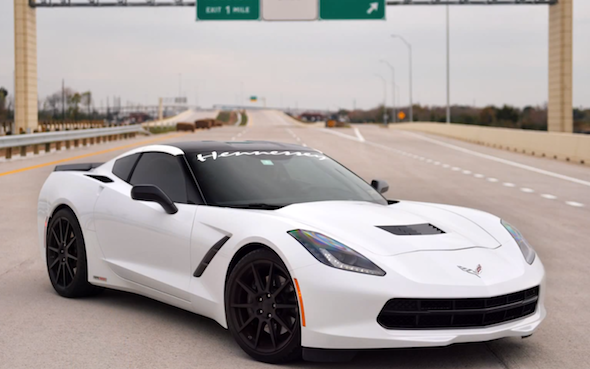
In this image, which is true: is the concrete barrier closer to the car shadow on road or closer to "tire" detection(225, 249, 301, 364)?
the car shadow on road

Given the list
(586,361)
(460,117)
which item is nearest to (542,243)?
(586,361)

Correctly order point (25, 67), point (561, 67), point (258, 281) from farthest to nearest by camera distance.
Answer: point (25, 67) < point (561, 67) < point (258, 281)

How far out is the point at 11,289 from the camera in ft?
24.1

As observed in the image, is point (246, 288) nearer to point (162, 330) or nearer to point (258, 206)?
point (258, 206)

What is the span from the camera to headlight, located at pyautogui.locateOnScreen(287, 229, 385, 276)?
4.71 metres

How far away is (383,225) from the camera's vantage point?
5227 mm

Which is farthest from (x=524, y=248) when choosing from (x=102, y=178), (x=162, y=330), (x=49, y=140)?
(x=49, y=140)

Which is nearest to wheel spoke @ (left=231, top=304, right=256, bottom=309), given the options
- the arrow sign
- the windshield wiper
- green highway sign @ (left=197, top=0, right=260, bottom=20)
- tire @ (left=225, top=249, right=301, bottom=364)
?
tire @ (left=225, top=249, right=301, bottom=364)

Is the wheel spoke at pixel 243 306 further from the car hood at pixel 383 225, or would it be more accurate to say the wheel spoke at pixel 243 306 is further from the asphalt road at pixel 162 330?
the car hood at pixel 383 225

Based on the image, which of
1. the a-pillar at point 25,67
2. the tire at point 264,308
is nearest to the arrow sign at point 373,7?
the a-pillar at point 25,67

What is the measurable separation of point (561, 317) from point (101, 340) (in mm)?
3333

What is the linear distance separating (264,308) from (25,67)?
144 feet

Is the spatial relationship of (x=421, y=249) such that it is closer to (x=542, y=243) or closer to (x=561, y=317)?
(x=561, y=317)

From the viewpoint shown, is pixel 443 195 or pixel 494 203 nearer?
pixel 494 203
